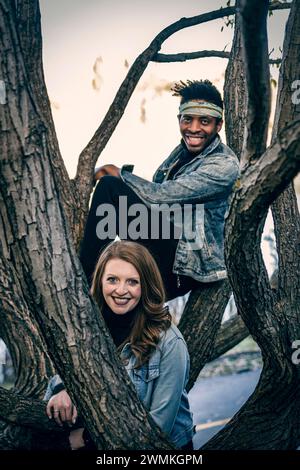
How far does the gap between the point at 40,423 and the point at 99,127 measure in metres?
1.85

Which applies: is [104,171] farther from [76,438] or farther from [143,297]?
[76,438]

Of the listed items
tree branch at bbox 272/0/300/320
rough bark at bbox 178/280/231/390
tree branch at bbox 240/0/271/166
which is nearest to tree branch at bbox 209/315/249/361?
rough bark at bbox 178/280/231/390

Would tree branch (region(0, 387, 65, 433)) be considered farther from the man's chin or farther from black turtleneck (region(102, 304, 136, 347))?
the man's chin

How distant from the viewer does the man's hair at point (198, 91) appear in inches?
144

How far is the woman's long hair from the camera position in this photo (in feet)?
9.13

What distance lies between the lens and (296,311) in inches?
126

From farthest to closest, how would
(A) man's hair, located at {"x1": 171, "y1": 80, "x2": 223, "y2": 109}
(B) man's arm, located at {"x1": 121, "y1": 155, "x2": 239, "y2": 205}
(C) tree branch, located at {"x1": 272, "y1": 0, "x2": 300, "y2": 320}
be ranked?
1. (A) man's hair, located at {"x1": 171, "y1": 80, "x2": 223, "y2": 109}
2. (B) man's arm, located at {"x1": 121, "y1": 155, "x2": 239, "y2": 205}
3. (C) tree branch, located at {"x1": 272, "y1": 0, "x2": 300, "y2": 320}

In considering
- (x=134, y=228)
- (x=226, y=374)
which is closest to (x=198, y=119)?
(x=134, y=228)

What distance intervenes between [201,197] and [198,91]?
66cm

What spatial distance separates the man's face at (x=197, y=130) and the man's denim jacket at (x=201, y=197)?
58 millimetres

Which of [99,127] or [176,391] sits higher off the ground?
[99,127]

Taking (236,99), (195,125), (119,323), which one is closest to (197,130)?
(195,125)

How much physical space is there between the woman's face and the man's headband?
43.2 inches
